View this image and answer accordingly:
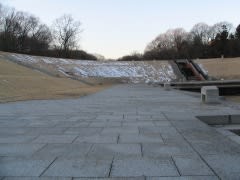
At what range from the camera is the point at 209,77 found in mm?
50938

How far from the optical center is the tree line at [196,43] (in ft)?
259

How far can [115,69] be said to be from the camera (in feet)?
186

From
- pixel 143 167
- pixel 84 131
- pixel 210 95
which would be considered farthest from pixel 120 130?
pixel 210 95

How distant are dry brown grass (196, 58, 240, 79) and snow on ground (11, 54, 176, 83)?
6.61 metres

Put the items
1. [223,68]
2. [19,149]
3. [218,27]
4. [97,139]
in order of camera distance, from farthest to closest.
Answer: [218,27] → [223,68] → [97,139] → [19,149]

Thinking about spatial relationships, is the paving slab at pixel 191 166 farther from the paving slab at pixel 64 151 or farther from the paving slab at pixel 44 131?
the paving slab at pixel 44 131

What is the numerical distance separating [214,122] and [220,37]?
7950cm

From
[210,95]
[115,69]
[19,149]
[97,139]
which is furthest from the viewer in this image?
[115,69]

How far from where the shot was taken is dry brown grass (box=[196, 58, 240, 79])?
50.3 metres

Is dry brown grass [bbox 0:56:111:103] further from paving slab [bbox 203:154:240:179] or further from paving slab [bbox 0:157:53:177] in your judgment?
paving slab [bbox 203:154:240:179]

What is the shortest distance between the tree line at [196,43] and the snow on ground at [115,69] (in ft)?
66.2

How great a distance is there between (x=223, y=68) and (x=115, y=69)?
19.0 metres

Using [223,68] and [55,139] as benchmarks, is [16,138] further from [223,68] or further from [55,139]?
[223,68]

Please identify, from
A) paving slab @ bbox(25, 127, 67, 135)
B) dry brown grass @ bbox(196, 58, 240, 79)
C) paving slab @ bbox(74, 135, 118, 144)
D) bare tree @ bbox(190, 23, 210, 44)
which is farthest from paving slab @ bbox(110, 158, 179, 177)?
bare tree @ bbox(190, 23, 210, 44)
